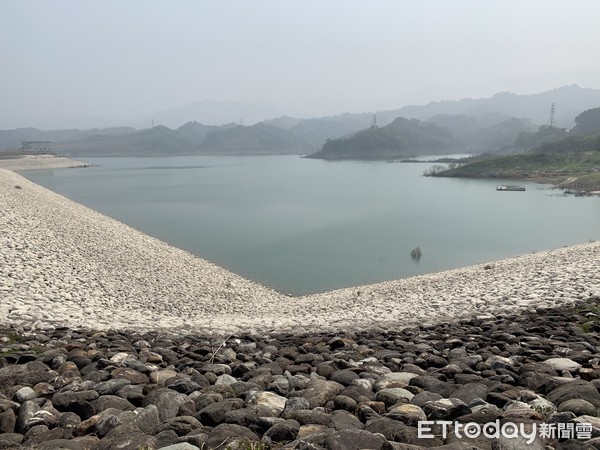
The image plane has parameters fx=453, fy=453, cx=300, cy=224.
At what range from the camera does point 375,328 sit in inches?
277

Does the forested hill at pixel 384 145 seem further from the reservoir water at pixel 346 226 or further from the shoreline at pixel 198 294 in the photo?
the shoreline at pixel 198 294

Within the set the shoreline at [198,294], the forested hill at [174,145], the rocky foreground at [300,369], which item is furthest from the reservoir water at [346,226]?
the forested hill at [174,145]

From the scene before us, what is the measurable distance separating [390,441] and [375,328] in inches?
166

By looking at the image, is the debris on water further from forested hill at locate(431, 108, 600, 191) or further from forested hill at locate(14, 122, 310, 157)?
forested hill at locate(14, 122, 310, 157)

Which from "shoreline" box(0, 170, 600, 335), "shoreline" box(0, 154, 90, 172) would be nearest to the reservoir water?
"shoreline" box(0, 170, 600, 335)

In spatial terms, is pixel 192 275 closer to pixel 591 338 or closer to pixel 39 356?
pixel 39 356

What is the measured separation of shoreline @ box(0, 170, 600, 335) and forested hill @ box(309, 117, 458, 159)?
122 m

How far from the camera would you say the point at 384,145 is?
139 m

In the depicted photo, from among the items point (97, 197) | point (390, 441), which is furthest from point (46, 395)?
point (97, 197)

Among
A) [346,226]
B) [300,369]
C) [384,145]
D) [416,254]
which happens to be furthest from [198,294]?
[384,145]

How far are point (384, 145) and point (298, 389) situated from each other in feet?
459

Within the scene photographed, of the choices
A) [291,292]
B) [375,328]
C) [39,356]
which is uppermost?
[39,356]

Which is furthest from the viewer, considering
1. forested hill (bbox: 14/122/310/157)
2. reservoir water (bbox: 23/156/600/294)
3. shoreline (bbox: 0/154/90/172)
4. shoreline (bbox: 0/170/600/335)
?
forested hill (bbox: 14/122/310/157)

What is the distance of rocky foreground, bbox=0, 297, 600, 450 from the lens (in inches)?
119
